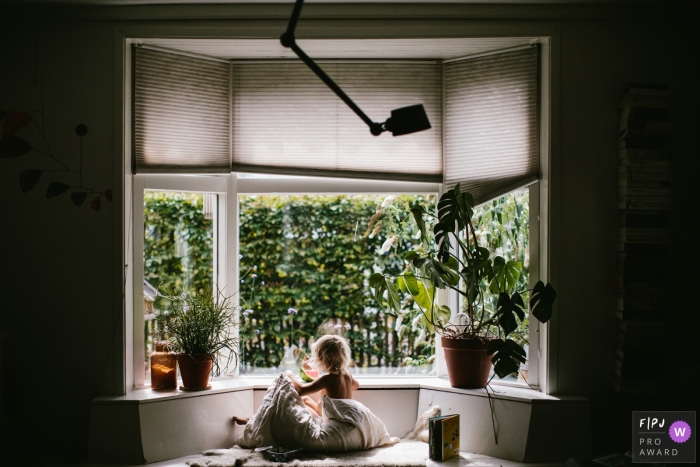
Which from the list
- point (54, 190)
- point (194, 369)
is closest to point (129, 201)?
point (54, 190)

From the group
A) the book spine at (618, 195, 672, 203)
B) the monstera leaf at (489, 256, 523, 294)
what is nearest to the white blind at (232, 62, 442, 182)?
the monstera leaf at (489, 256, 523, 294)

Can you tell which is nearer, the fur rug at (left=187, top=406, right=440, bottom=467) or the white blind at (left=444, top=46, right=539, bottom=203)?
the fur rug at (left=187, top=406, right=440, bottom=467)

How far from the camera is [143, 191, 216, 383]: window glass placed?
11.0ft

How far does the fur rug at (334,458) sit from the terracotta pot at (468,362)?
39cm

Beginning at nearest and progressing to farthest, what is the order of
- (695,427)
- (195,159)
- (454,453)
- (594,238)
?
(695,427), (454,453), (594,238), (195,159)

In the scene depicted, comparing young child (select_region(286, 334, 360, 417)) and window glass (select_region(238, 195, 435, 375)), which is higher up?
window glass (select_region(238, 195, 435, 375))

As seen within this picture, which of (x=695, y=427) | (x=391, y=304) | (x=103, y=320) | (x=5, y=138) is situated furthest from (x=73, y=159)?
(x=695, y=427)

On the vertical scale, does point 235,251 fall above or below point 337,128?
below

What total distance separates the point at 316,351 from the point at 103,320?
109 centimetres

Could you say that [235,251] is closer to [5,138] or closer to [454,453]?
[5,138]

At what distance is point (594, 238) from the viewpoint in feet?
10.1

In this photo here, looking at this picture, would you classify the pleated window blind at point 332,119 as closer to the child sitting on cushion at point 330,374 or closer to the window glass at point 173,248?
the window glass at point 173,248

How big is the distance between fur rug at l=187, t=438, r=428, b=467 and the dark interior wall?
29.1 inches

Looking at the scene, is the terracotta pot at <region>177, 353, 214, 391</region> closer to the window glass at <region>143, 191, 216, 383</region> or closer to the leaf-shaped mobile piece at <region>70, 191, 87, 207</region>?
the window glass at <region>143, 191, 216, 383</region>
